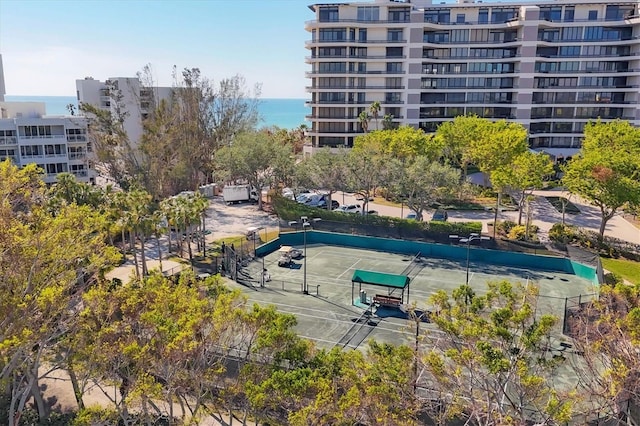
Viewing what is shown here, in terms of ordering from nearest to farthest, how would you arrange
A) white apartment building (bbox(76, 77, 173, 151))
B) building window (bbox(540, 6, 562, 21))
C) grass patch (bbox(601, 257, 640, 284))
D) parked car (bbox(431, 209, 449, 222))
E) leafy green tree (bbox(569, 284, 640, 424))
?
leafy green tree (bbox(569, 284, 640, 424))
grass patch (bbox(601, 257, 640, 284))
parked car (bbox(431, 209, 449, 222))
white apartment building (bbox(76, 77, 173, 151))
building window (bbox(540, 6, 562, 21))

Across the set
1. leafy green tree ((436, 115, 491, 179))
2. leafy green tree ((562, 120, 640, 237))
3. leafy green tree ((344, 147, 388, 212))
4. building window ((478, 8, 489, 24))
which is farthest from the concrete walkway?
building window ((478, 8, 489, 24))

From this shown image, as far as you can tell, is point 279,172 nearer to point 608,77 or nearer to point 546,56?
point 546,56

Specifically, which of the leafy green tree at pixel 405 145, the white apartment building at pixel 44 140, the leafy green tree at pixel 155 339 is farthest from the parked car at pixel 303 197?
the leafy green tree at pixel 155 339

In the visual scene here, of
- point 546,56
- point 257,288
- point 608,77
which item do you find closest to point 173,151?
point 257,288

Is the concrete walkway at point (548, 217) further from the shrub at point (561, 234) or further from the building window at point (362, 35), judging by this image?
the building window at point (362, 35)

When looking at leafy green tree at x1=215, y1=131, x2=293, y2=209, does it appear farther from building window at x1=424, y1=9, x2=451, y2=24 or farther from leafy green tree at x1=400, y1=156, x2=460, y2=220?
building window at x1=424, y1=9, x2=451, y2=24
